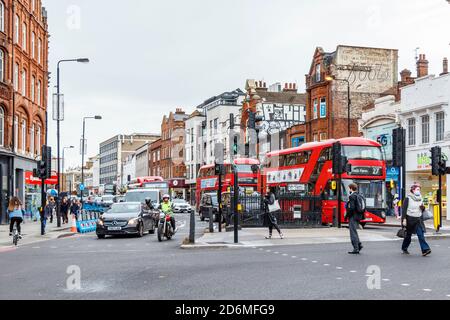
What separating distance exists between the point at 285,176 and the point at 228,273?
23.2 meters

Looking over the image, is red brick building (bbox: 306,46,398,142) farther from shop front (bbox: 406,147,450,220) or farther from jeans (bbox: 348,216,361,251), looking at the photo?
jeans (bbox: 348,216,361,251)

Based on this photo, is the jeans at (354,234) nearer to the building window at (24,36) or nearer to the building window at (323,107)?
the building window at (24,36)

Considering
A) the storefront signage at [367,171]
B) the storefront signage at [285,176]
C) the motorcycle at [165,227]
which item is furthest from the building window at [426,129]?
the motorcycle at [165,227]

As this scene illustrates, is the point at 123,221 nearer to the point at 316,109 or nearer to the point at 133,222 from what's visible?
the point at 133,222

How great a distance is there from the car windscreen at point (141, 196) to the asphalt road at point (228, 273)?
14.3 meters

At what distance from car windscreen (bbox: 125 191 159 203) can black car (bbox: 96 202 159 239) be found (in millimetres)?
7331

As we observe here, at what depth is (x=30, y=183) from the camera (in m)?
42.4

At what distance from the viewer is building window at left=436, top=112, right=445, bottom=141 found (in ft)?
127

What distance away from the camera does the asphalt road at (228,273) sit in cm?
1012

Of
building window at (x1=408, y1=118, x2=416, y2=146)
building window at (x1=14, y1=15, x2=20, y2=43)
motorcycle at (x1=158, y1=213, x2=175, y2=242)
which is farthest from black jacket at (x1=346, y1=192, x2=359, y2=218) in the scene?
Result: building window at (x1=14, y1=15, x2=20, y2=43)

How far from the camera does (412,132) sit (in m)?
42.0

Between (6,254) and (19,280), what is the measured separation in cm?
673
